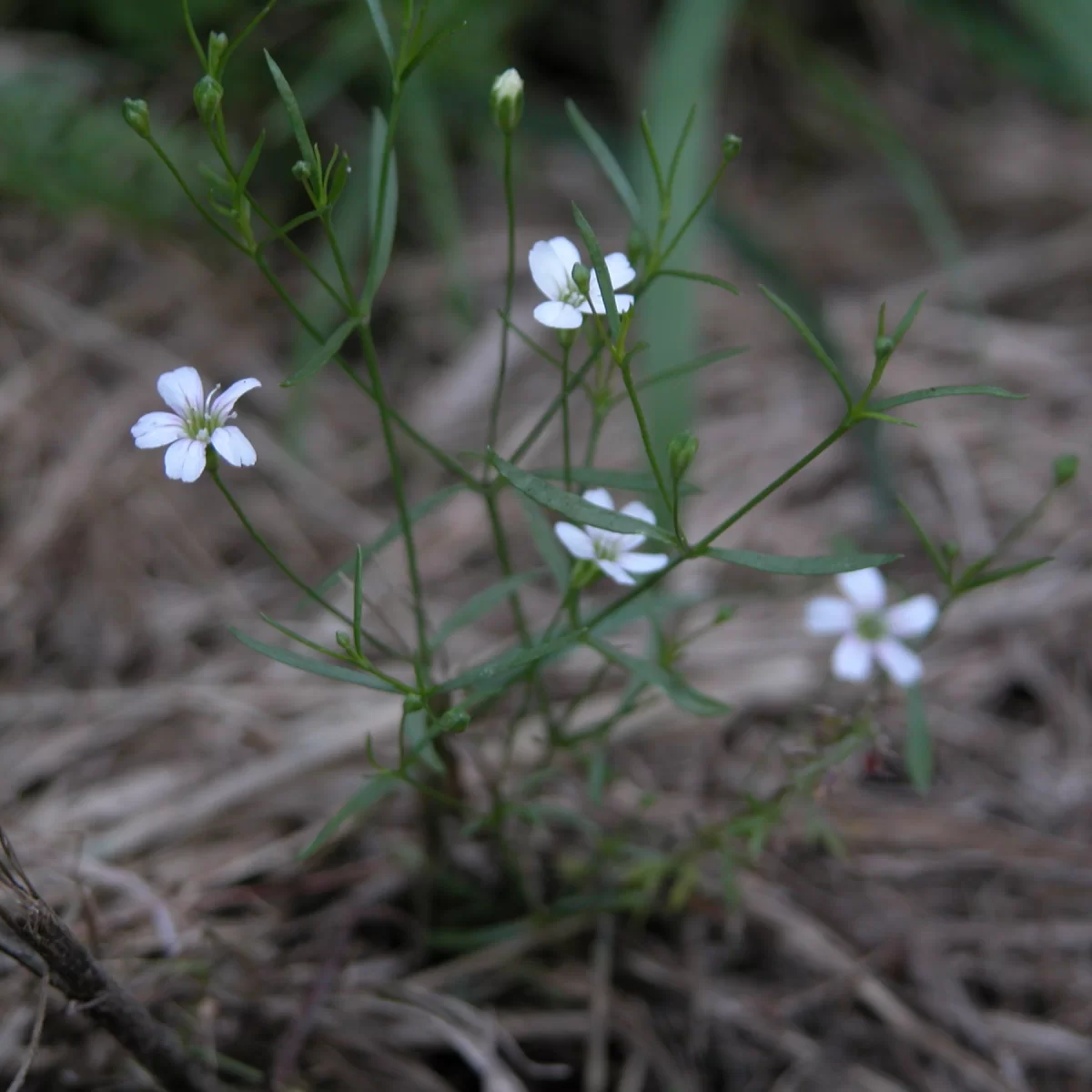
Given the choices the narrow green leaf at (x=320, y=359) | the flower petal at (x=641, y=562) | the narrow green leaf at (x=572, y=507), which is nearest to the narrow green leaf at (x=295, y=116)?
the narrow green leaf at (x=320, y=359)

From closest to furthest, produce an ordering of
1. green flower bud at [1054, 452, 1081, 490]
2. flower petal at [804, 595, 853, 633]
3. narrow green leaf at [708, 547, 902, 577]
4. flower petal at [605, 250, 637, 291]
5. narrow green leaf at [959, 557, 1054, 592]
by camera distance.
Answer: narrow green leaf at [708, 547, 902, 577] < flower petal at [605, 250, 637, 291] < narrow green leaf at [959, 557, 1054, 592] < green flower bud at [1054, 452, 1081, 490] < flower petal at [804, 595, 853, 633]

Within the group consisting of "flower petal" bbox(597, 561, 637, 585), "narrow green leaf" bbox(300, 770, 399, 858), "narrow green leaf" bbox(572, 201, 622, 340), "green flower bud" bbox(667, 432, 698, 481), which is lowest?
"narrow green leaf" bbox(300, 770, 399, 858)

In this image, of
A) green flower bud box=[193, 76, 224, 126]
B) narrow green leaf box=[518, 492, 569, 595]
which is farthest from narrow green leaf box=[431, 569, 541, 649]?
green flower bud box=[193, 76, 224, 126]

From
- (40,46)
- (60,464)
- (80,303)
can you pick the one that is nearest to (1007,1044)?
(60,464)

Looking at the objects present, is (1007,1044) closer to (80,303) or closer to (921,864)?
(921,864)

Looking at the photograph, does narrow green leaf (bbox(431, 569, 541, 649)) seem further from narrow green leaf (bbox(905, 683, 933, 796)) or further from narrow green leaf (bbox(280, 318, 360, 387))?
narrow green leaf (bbox(905, 683, 933, 796))

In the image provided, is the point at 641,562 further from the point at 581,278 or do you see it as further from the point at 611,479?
the point at 581,278

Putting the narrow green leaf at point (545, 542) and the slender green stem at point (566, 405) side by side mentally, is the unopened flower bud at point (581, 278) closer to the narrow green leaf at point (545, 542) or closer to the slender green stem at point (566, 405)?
the slender green stem at point (566, 405)
